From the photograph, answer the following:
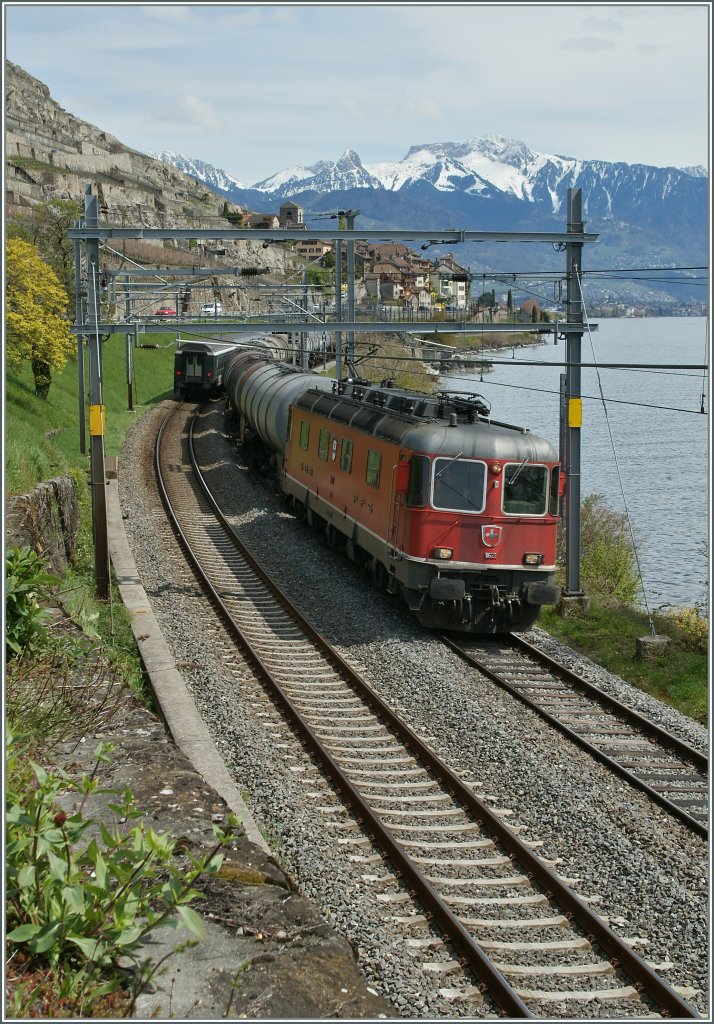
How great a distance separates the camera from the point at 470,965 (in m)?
7.08

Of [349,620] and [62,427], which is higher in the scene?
[62,427]

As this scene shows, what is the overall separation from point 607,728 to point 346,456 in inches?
338

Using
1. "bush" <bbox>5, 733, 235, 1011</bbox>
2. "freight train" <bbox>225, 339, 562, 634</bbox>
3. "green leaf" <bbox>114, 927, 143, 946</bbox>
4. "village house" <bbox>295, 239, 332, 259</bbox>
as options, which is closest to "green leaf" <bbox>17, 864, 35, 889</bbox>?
"bush" <bbox>5, 733, 235, 1011</bbox>

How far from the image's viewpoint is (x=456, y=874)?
8.57 m

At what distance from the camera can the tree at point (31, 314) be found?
32.8 meters

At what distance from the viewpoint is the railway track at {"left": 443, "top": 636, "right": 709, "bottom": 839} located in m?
10.3

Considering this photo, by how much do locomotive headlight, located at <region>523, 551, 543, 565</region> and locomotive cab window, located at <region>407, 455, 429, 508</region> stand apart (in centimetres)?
163

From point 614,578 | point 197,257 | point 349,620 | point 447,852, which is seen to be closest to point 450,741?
point 447,852

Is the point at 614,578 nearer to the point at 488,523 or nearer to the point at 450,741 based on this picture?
the point at 488,523

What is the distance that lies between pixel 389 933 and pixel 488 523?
863cm

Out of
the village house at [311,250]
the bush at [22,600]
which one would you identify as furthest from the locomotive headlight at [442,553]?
the village house at [311,250]

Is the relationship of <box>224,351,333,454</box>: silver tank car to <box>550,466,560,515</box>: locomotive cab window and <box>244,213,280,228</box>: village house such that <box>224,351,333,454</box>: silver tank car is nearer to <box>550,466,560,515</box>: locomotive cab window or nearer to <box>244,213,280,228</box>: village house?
<box>550,466,560,515</box>: locomotive cab window

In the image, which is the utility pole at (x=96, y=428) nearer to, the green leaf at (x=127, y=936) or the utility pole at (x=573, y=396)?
the utility pole at (x=573, y=396)

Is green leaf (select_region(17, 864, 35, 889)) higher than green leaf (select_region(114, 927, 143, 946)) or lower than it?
higher
